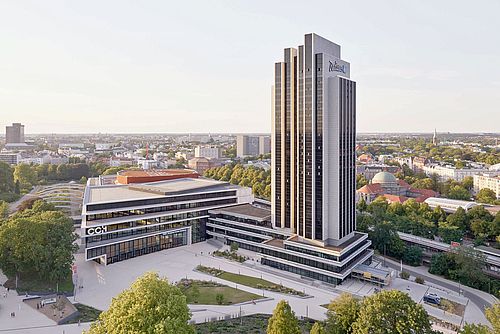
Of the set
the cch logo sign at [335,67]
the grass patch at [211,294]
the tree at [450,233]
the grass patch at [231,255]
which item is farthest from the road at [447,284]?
the cch logo sign at [335,67]

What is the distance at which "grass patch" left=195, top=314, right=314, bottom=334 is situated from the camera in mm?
38737

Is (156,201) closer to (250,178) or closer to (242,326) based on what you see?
(242,326)

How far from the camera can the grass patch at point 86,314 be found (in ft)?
133

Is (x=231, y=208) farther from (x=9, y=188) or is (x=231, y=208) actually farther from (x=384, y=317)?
(x=9, y=188)

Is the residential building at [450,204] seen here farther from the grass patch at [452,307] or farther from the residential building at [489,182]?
the grass patch at [452,307]

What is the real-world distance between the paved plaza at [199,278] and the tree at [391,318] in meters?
13.2

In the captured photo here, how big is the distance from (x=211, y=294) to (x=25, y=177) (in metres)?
96.4

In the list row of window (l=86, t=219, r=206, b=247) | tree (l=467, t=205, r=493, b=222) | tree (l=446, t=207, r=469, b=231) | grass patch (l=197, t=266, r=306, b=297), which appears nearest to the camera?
grass patch (l=197, t=266, r=306, b=297)

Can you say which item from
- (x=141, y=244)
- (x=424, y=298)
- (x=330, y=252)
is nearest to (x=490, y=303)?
(x=424, y=298)

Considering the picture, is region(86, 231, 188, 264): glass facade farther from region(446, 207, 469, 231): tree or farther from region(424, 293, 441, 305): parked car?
region(446, 207, 469, 231): tree

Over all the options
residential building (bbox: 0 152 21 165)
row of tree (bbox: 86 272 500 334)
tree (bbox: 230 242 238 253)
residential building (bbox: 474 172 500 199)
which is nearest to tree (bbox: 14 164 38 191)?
residential building (bbox: 0 152 21 165)

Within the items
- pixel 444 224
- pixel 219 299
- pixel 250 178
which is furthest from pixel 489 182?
pixel 219 299

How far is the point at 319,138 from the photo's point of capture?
53875 mm

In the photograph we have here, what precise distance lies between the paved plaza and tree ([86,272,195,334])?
1401 cm
